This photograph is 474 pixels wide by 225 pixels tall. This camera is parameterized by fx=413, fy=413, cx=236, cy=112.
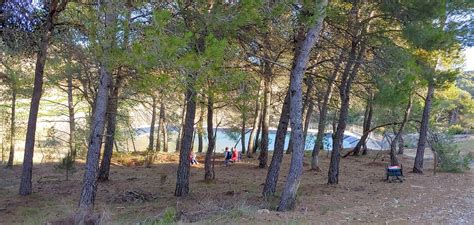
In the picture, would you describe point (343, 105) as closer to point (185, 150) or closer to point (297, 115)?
point (297, 115)

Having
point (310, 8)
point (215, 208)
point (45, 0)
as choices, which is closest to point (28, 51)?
point (45, 0)

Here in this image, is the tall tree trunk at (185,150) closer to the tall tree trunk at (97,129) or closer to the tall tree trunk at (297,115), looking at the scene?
the tall tree trunk at (97,129)

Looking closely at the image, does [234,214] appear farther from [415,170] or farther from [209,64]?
[415,170]

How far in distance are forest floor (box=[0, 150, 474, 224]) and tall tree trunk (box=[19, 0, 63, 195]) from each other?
0.57 m

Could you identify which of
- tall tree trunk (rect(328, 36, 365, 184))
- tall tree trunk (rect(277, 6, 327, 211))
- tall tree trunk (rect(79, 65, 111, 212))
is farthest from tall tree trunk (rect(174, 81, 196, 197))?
tall tree trunk (rect(328, 36, 365, 184))

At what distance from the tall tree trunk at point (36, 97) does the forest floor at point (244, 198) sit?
1.88ft

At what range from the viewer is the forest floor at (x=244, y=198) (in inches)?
265

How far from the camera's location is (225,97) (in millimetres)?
8828

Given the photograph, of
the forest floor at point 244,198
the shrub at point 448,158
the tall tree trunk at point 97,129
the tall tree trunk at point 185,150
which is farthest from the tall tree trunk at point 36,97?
the shrub at point 448,158

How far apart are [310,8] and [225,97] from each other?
2649mm

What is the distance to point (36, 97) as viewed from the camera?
419 inches

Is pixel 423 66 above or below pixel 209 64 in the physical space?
above

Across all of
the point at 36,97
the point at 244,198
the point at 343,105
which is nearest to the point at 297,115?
the point at 244,198

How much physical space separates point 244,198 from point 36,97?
5933 millimetres
